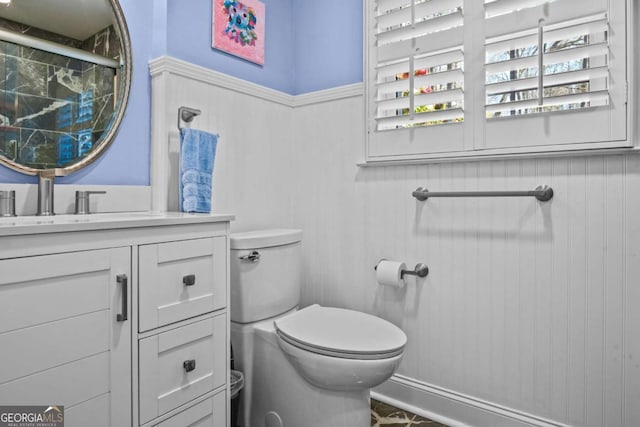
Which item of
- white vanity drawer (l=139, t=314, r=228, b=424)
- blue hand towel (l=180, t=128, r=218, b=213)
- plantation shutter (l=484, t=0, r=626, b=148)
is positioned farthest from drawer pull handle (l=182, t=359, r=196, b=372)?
plantation shutter (l=484, t=0, r=626, b=148)

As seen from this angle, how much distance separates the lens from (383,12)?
179cm

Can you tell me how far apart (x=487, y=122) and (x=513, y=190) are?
28 centimetres

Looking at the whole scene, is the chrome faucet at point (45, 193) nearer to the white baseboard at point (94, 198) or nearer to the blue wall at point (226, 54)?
the white baseboard at point (94, 198)

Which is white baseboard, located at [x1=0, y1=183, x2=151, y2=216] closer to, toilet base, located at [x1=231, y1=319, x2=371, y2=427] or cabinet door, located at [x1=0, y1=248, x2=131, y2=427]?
cabinet door, located at [x1=0, y1=248, x2=131, y2=427]

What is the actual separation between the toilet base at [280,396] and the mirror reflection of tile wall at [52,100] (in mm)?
905

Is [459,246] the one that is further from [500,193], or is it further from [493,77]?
[493,77]

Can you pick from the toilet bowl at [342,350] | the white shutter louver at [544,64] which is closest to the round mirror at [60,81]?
the toilet bowl at [342,350]

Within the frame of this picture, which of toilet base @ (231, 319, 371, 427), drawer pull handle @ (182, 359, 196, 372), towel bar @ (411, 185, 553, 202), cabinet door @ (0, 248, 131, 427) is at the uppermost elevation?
towel bar @ (411, 185, 553, 202)

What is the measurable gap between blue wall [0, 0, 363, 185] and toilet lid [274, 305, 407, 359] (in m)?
0.83

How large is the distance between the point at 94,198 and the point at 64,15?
2.10 feet

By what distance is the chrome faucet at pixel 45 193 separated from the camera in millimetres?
1246

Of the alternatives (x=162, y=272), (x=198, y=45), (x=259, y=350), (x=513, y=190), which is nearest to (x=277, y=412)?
(x=259, y=350)

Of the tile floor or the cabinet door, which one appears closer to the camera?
the cabinet door

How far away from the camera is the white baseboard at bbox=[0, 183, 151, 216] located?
49.8 inches
